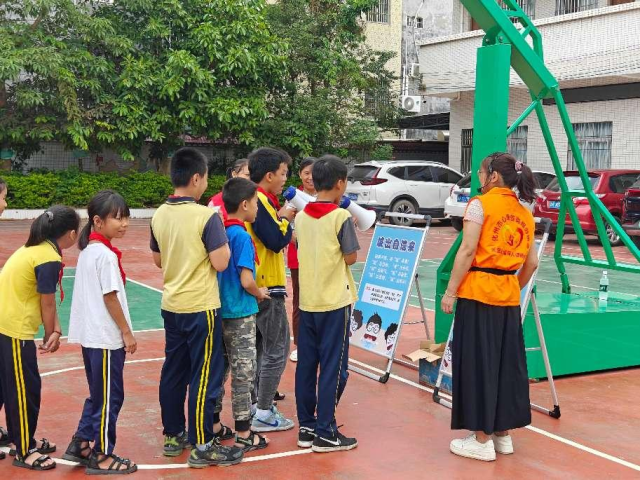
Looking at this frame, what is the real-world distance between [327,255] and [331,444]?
1097 millimetres

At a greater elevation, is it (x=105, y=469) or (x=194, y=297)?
(x=194, y=297)

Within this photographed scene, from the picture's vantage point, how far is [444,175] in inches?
806

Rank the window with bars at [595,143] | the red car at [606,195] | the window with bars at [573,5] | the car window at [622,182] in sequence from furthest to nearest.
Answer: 1. the window with bars at [573,5]
2. the window with bars at [595,143]
3. the car window at [622,182]
4. the red car at [606,195]

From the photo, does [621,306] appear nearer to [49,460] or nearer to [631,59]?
[49,460]

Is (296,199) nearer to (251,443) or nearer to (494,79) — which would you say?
(251,443)

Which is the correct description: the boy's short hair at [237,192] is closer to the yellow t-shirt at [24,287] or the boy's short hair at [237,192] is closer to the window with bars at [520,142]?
the yellow t-shirt at [24,287]

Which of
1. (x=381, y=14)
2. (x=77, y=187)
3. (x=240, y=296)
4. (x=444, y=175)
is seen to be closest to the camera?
(x=240, y=296)

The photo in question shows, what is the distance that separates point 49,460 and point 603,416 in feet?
11.7

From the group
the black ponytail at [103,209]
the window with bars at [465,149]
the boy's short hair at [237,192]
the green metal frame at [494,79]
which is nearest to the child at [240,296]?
the boy's short hair at [237,192]

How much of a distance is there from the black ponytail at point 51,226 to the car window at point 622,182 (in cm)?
1333

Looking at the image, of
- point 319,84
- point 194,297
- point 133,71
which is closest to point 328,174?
point 194,297

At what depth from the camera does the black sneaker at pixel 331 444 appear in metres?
4.71

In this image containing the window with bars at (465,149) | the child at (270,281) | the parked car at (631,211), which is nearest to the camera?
the child at (270,281)

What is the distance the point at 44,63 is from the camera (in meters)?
18.4
